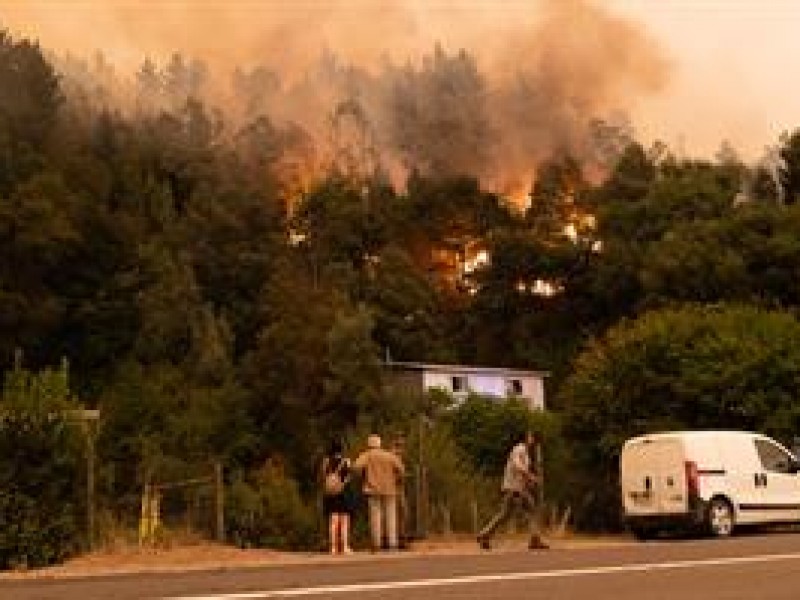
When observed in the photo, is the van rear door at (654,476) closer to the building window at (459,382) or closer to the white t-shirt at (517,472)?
the white t-shirt at (517,472)

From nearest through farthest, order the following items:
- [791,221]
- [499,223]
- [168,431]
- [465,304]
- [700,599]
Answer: [700,599]
[168,431]
[791,221]
[465,304]
[499,223]

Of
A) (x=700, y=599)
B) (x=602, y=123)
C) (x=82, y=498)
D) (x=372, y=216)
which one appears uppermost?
(x=602, y=123)

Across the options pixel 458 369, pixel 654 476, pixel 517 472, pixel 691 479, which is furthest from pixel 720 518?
pixel 458 369

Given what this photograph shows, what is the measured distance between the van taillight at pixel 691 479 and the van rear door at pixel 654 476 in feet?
0.18

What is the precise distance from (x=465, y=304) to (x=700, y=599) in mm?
70927

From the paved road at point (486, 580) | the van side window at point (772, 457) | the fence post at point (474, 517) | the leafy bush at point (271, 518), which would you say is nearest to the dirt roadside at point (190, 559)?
the paved road at point (486, 580)

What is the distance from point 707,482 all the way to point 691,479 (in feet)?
1.03

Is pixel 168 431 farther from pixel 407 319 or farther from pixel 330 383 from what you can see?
pixel 407 319

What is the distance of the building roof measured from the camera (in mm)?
65312

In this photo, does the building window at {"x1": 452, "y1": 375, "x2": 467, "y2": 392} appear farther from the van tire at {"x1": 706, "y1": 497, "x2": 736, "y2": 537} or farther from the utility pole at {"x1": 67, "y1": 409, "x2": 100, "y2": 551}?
the utility pole at {"x1": 67, "y1": 409, "x2": 100, "y2": 551}

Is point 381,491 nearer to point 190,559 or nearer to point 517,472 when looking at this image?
point 517,472

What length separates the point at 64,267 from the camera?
220 ft

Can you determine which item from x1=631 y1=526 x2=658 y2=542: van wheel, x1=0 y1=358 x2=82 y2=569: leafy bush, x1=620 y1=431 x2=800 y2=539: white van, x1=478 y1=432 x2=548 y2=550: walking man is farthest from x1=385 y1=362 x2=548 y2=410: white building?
x1=0 y1=358 x2=82 y2=569: leafy bush

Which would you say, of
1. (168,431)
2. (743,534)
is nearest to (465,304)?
(168,431)
